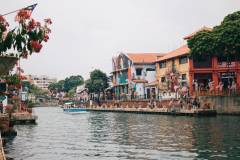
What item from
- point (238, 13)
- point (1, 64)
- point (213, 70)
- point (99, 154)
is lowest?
point (99, 154)

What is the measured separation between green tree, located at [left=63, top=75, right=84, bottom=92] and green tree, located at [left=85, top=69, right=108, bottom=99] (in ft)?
213

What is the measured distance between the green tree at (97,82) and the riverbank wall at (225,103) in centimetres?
5515

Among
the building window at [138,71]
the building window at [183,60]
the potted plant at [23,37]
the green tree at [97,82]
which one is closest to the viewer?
the potted plant at [23,37]

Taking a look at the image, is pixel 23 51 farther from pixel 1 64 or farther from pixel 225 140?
pixel 225 140

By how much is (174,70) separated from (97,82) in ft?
126

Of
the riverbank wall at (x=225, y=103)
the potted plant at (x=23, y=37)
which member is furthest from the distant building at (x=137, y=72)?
the potted plant at (x=23, y=37)

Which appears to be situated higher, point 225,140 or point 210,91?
point 210,91

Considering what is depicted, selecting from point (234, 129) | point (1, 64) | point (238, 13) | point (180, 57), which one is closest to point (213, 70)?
point (180, 57)

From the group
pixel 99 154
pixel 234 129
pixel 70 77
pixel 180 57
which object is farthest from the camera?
pixel 70 77

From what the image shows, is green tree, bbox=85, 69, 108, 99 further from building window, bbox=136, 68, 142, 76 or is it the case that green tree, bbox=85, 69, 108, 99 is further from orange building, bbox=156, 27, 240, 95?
orange building, bbox=156, 27, 240, 95

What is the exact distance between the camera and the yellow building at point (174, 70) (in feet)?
229

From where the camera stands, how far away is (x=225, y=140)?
85.3ft

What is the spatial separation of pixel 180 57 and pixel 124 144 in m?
47.0

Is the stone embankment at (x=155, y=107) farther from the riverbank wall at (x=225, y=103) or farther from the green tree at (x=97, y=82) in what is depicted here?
the green tree at (x=97, y=82)
